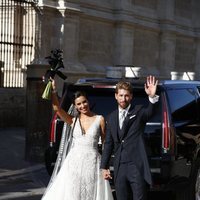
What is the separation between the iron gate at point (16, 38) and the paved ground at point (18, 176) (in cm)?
542

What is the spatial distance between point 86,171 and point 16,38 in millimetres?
13339

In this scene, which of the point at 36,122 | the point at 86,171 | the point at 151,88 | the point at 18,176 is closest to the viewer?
the point at 151,88

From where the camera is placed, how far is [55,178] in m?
6.35

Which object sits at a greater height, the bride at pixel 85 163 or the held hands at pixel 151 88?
the held hands at pixel 151 88

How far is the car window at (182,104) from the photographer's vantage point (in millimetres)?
7320

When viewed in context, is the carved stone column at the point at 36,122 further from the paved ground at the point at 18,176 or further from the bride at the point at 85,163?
the bride at the point at 85,163

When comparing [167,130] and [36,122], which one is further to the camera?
[36,122]

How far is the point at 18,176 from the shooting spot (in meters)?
9.87

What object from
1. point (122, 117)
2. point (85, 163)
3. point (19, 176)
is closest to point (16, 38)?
point (19, 176)

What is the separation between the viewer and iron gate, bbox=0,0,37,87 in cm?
1838

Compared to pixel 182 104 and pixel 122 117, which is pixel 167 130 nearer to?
pixel 182 104

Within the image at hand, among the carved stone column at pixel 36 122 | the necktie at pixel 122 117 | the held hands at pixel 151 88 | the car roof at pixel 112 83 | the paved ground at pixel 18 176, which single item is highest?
the held hands at pixel 151 88

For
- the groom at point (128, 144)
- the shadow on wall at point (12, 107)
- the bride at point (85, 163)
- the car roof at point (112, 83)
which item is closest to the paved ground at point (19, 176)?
the car roof at point (112, 83)

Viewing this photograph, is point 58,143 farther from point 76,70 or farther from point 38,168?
point 76,70
